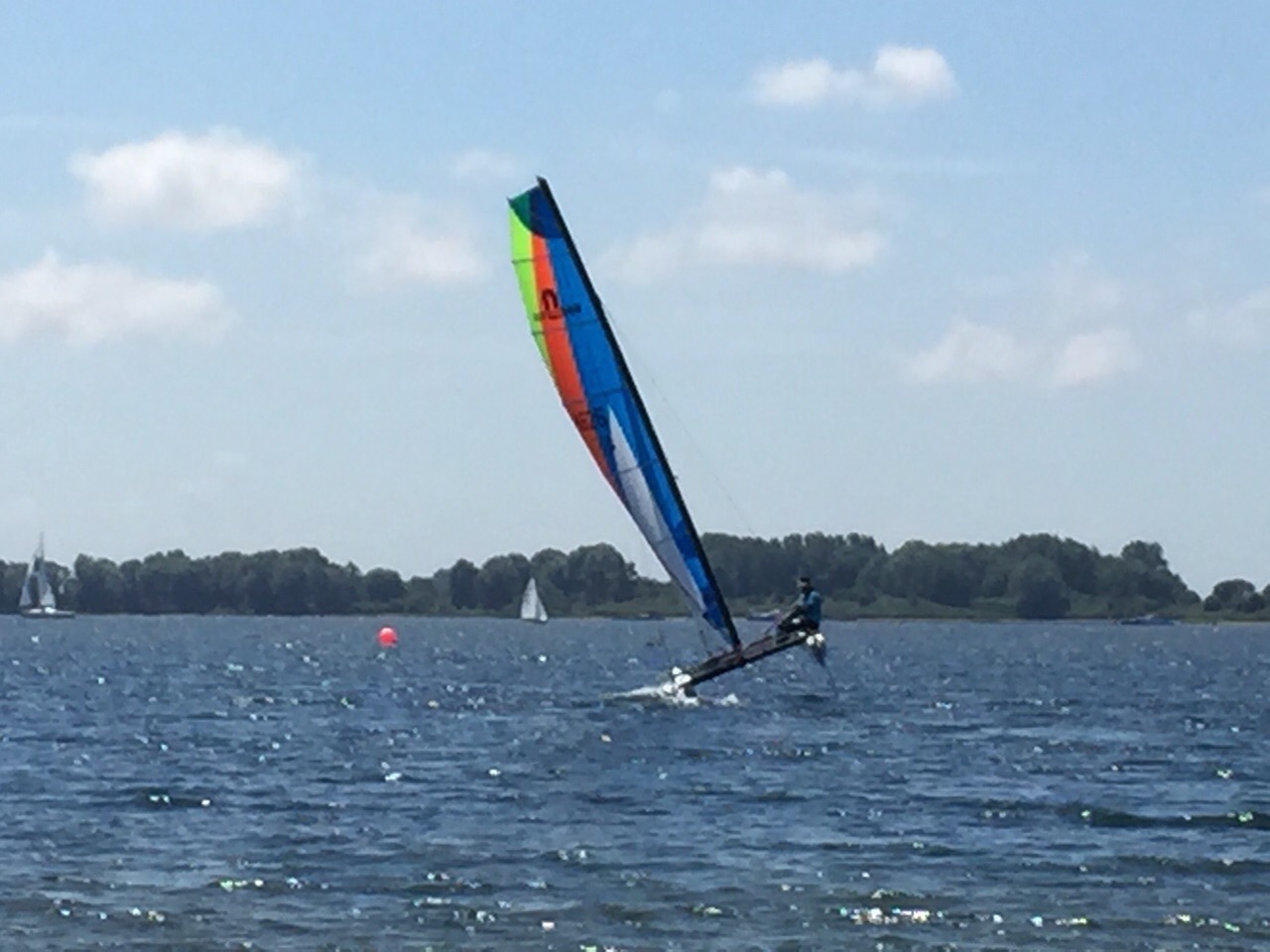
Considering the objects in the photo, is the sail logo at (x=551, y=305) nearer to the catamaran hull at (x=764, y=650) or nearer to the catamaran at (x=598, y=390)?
the catamaran at (x=598, y=390)

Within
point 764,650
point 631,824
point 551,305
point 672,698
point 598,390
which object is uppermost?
point 551,305

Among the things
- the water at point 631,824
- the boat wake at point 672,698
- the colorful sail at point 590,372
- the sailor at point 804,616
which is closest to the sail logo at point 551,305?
the colorful sail at point 590,372

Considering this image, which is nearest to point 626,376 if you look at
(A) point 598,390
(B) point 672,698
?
(A) point 598,390

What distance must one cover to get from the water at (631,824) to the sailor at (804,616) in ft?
8.09

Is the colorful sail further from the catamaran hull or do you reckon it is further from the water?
the water

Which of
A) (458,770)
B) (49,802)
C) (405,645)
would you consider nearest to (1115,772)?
(458,770)

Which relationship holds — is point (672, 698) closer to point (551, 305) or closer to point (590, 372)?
point (590, 372)

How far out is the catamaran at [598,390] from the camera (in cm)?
4956

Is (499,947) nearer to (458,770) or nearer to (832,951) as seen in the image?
(832,951)

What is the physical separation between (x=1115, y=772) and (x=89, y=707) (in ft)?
113

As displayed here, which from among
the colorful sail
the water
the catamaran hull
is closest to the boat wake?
the water

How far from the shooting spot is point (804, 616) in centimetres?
5181

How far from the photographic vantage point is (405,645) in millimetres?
154750

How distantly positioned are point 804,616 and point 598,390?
22.4 ft
